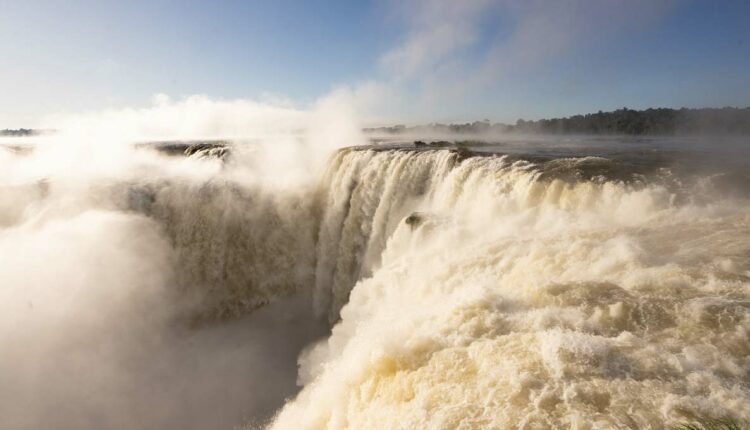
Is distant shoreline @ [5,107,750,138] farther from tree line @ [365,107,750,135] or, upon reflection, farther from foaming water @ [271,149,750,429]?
foaming water @ [271,149,750,429]

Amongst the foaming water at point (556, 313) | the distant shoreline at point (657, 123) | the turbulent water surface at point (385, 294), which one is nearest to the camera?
the foaming water at point (556, 313)

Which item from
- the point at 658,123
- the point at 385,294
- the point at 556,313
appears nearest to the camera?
the point at 556,313

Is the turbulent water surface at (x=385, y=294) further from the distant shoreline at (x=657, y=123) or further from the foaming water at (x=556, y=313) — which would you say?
the distant shoreline at (x=657, y=123)

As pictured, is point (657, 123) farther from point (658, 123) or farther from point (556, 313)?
point (556, 313)

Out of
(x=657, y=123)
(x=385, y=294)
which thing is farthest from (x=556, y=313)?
(x=657, y=123)

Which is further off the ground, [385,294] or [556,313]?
[556,313]

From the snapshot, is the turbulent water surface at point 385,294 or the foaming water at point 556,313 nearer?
the foaming water at point 556,313

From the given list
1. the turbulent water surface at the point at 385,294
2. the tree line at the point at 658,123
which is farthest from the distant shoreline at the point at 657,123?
the turbulent water surface at the point at 385,294

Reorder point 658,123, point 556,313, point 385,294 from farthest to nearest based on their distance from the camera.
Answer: point 658,123 → point 385,294 → point 556,313

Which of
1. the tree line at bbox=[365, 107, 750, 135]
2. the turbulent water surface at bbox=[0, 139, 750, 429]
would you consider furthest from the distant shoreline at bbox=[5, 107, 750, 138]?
the turbulent water surface at bbox=[0, 139, 750, 429]
